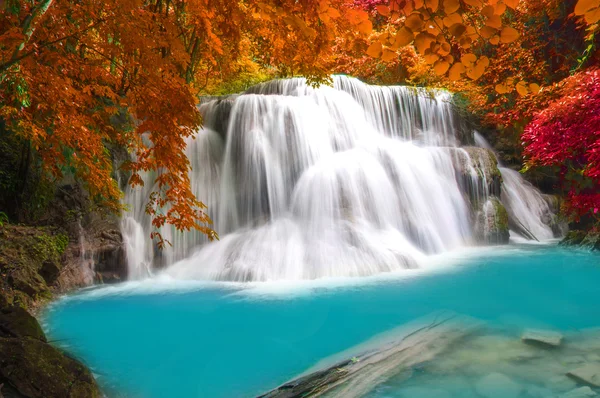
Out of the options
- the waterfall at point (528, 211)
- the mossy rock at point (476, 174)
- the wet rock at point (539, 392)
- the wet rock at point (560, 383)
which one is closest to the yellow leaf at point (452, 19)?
the wet rock at point (539, 392)

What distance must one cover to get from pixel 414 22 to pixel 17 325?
3891 millimetres

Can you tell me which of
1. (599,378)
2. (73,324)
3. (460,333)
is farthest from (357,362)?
(73,324)

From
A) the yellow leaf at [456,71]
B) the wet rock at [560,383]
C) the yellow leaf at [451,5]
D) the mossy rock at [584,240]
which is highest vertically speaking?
the yellow leaf at [451,5]

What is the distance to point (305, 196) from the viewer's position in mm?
9078

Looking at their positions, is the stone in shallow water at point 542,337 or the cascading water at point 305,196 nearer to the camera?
the stone in shallow water at point 542,337

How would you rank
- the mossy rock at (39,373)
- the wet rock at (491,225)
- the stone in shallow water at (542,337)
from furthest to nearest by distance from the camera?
the wet rock at (491,225) < the stone in shallow water at (542,337) < the mossy rock at (39,373)

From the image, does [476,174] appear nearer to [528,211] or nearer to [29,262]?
[528,211]

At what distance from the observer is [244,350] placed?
404 cm

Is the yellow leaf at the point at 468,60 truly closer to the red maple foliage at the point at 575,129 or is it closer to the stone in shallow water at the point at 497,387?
A: the stone in shallow water at the point at 497,387

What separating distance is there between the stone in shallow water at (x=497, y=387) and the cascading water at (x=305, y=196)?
3.95 meters

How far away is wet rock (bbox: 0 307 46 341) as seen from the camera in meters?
3.28

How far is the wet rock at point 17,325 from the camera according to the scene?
3279 millimetres

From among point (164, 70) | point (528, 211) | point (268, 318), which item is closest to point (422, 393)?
point (268, 318)

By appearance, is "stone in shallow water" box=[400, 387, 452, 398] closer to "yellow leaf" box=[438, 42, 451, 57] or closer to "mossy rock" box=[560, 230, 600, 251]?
"yellow leaf" box=[438, 42, 451, 57]
